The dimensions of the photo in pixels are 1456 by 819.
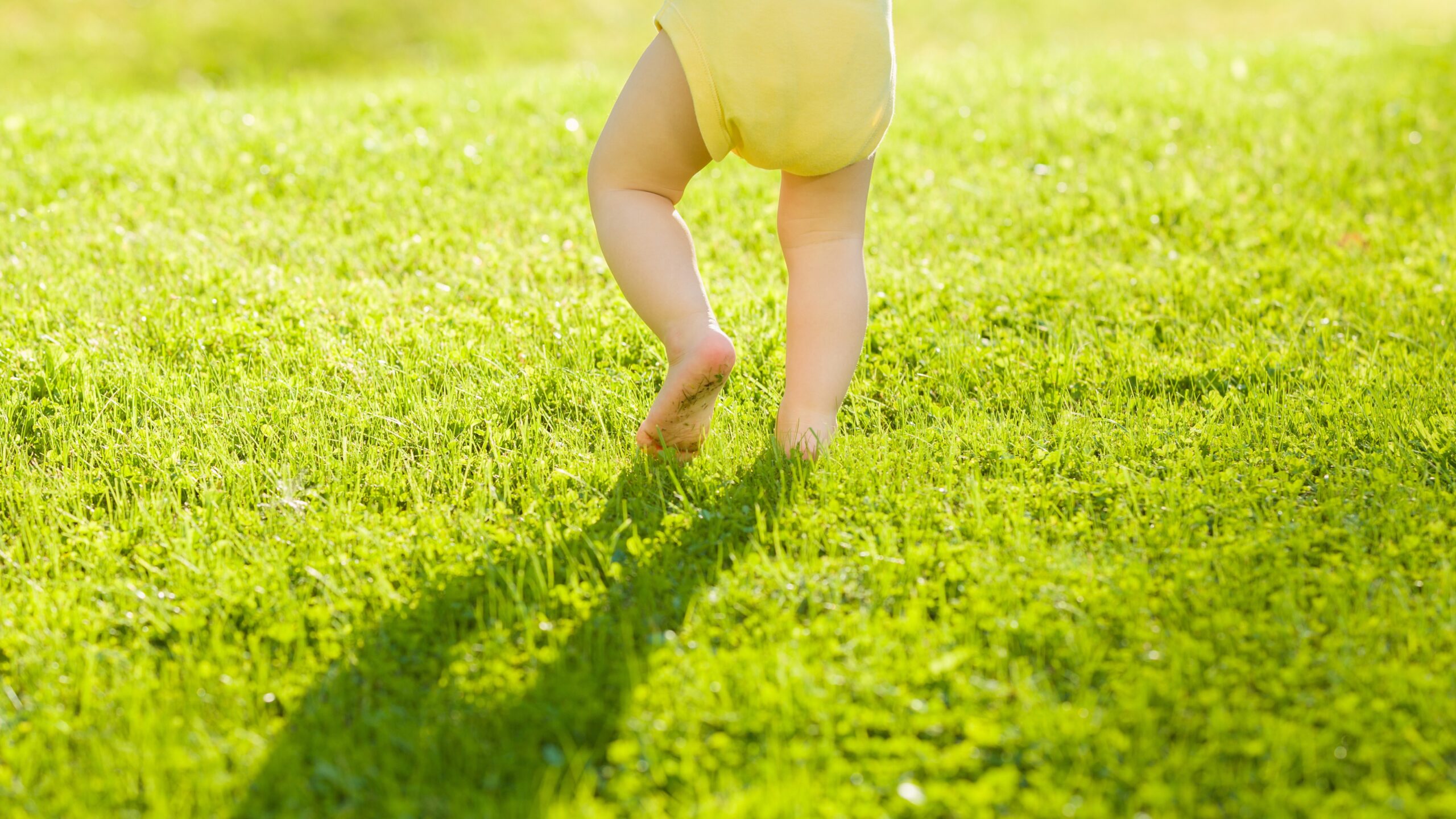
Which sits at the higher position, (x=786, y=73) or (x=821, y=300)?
(x=786, y=73)

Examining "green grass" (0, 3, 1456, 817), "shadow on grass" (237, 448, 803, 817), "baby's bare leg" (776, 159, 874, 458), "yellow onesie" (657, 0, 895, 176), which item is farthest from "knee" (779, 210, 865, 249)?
"shadow on grass" (237, 448, 803, 817)

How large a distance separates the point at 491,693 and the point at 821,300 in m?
1.31

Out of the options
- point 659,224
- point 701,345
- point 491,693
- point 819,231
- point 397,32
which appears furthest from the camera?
point 397,32

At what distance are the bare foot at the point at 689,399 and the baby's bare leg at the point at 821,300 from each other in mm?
237

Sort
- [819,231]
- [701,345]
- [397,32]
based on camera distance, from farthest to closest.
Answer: [397,32], [819,231], [701,345]

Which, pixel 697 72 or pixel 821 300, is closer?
pixel 697 72

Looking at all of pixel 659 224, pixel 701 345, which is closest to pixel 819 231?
pixel 659 224

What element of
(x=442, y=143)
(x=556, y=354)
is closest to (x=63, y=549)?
(x=556, y=354)

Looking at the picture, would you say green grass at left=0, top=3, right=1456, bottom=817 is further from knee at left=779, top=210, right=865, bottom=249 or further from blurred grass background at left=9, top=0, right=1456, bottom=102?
blurred grass background at left=9, top=0, right=1456, bottom=102

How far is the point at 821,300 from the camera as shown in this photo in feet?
9.45

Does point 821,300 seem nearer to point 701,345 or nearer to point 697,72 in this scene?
point 701,345

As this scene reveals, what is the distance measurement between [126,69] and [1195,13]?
12.5 meters

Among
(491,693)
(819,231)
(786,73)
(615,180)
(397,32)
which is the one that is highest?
(397,32)

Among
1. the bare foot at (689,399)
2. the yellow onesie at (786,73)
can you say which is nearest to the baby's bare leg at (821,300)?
the yellow onesie at (786,73)
